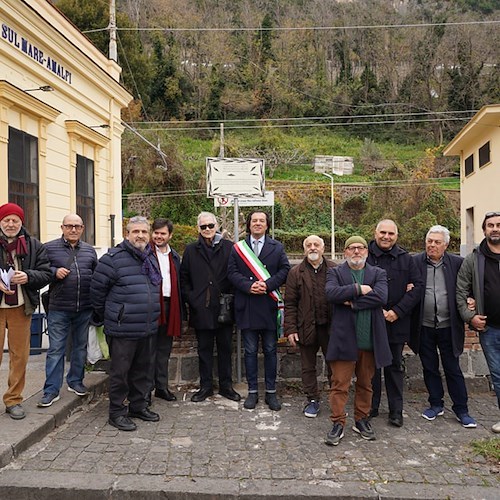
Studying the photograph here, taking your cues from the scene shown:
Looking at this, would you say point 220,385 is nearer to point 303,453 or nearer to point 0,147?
point 303,453

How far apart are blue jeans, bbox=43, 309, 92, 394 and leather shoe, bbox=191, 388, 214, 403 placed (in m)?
1.31

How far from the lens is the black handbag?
536 cm

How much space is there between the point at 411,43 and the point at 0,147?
67.8m

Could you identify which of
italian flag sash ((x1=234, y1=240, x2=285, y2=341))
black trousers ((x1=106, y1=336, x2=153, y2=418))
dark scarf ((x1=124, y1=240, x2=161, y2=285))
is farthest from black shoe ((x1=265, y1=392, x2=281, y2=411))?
dark scarf ((x1=124, y1=240, x2=161, y2=285))

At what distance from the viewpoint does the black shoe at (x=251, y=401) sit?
529 centimetres

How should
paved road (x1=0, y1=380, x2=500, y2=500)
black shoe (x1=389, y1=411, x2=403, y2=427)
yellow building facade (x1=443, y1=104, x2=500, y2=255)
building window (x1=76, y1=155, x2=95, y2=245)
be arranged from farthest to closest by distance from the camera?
yellow building facade (x1=443, y1=104, x2=500, y2=255) → building window (x1=76, y1=155, x2=95, y2=245) → black shoe (x1=389, y1=411, x2=403, y2=427) → paved road (x1=0, y1=380, x2=500, y2=500)

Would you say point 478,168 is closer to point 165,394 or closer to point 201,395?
point 201,395

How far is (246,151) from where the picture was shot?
46.6 m

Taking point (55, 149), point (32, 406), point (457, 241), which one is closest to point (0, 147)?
point (55, 149)

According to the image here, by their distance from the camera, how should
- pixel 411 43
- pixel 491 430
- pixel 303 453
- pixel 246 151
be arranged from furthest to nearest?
pixel 411 43
pixel 246 151
pixel 491 430
pixel 303 453

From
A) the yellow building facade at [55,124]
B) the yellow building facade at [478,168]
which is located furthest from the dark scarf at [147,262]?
the yellow building facade at [478,168]

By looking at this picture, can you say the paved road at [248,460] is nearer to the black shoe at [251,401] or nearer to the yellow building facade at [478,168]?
the black shoe at [251,401]

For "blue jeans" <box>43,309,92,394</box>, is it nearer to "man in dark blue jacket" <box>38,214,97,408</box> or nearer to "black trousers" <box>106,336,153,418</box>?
"man in dark blue jacket" <box>38,214,97,408</box>

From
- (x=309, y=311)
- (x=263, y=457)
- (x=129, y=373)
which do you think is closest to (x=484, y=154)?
(x=309, y=311)
